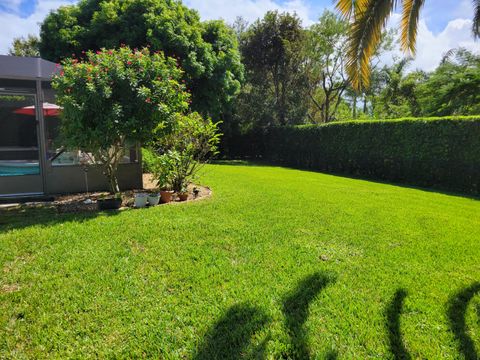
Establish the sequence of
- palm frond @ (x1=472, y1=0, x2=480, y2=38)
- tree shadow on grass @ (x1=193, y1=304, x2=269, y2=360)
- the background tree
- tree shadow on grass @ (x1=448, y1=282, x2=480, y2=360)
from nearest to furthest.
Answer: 1. tree shadow on grass @ (x1=193, y1=304, x2=269, y2=360)
2. tree shadow on grass @ (x1=448, y1=282, x2=480, y2=360)
3. palm frond @ (x1=472, y1=0, x2=480, y2=38)
4. the background tree

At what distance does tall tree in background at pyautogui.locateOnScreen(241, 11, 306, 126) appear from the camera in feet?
67.9

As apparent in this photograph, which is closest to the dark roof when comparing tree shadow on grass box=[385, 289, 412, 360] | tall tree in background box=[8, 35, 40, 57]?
tree shadow on grass box=[385, 289, 412, 360]

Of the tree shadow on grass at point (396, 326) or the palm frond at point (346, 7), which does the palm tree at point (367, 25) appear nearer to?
the palm frond at point (346, 7)

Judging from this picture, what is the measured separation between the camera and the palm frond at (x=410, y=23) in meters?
4.87

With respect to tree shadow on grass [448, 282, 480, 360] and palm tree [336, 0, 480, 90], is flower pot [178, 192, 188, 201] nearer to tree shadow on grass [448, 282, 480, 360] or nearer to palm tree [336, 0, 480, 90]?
palm tree [336, 0, 480, 90]

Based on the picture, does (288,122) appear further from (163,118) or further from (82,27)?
(163,118)

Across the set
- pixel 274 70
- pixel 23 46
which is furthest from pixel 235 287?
pixel 23 46

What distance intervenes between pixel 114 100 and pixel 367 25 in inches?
185

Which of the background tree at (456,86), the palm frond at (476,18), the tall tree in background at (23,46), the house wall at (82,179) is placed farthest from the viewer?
the tall tree in background at (23,46)

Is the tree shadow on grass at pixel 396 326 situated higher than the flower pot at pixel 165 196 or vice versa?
the flower pot at pixel 165 196

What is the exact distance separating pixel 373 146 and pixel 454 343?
11924mm

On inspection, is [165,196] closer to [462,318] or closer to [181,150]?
[181,150]

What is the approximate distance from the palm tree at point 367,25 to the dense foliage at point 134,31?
939 cm

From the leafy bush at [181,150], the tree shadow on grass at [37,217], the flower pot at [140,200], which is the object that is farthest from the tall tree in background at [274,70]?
the tree shadow on grass at [37,217]
